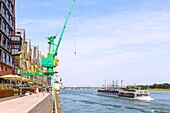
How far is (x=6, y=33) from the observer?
197 feet

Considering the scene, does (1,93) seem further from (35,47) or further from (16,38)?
(35,47)

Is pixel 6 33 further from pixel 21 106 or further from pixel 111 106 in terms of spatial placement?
pixel 21 106

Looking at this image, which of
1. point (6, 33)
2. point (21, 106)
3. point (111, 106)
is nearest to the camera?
point (21, 106)

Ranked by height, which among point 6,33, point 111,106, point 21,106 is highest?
point 6,33

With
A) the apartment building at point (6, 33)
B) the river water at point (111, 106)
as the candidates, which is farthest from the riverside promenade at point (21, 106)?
the apartment building at point (6, 33)

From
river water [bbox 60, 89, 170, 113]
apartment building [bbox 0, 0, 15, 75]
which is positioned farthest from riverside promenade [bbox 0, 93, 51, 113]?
apartment building [bbox 0, 0, 15, 75]

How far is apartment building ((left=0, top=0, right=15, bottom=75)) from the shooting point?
54.2 meters

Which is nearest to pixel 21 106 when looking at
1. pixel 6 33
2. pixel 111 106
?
pixel 111 106

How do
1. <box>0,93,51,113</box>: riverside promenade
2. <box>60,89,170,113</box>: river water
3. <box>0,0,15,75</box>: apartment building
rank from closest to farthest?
Result: <box>0,93,51,113</box>: riverside promenade
<box>60,89,170,113</box>: river water
<box>0,0,15,75</box>: apartment building

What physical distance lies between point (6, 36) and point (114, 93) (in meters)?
73.9

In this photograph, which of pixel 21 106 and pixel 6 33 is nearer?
pixel 21 106

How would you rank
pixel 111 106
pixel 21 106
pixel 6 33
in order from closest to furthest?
pixel 21 106
pixel 111 106
pixel 6 33

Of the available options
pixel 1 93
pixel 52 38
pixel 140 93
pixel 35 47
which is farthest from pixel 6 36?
pixel 35 47

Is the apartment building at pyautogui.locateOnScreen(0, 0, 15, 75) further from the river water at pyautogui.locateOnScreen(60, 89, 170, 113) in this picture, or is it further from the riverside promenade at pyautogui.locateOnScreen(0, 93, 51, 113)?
the riverside promenade at pyautogui.locateOnScreen(0, 93, 51, 113)
